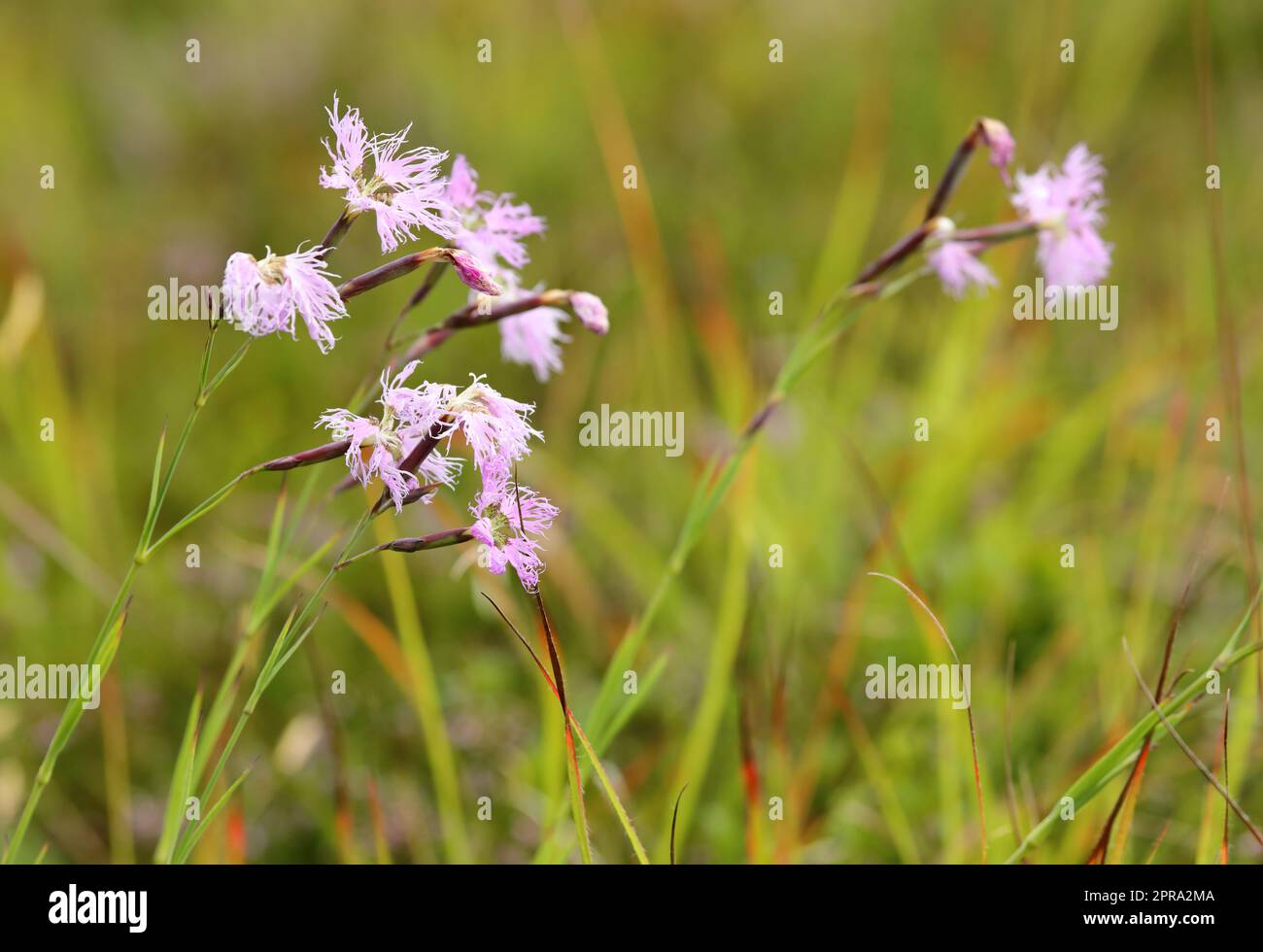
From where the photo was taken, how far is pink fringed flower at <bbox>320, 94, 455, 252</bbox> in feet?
2.76

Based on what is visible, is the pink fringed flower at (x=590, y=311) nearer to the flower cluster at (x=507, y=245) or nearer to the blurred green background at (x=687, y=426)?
the flower cluster at (x=507, y=245)

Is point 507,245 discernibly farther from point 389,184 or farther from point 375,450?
point 375,450

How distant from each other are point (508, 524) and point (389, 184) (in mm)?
280

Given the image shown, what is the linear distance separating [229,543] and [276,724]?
1.28 ft

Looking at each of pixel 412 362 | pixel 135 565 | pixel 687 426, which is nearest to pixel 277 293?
pixel 412 362

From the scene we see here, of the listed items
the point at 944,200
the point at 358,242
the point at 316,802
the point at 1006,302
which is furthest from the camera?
the point at 358,242

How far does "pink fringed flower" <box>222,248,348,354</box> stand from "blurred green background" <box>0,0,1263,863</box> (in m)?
0.31

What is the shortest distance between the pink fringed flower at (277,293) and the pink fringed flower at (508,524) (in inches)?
6.5

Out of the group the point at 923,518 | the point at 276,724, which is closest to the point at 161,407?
the point at 276,724

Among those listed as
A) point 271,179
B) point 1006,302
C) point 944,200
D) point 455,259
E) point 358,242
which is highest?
point 271,179

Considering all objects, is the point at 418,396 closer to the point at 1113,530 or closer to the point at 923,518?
the point at 923,518

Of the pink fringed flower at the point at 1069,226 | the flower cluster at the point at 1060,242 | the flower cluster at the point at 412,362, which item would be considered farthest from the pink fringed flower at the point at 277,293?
the pink fringed flower at the point at 1069,226

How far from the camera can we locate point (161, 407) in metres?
2.78

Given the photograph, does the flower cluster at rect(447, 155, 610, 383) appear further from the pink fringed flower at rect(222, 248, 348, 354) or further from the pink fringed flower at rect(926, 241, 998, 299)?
the pink fringed flower at rect(926, 241, 998, 299)
